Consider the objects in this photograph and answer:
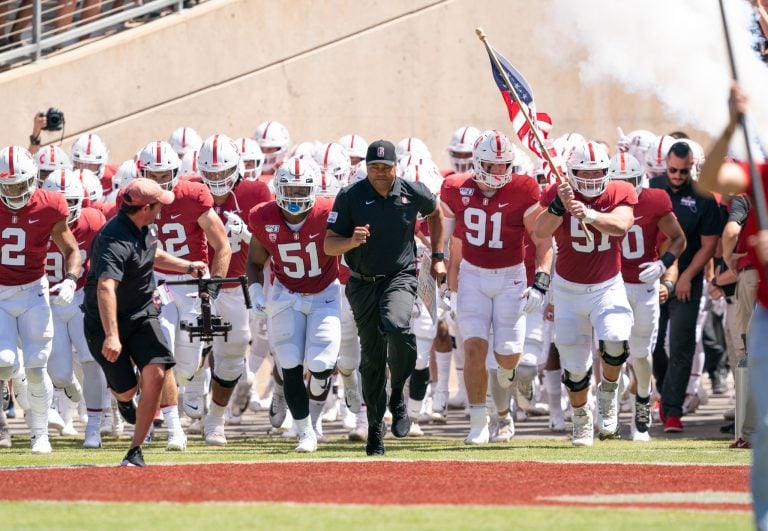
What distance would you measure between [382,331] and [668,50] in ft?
21.0

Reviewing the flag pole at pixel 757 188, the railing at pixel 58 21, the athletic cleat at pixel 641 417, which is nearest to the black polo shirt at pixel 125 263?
the athletic cleat at pixel 641 417

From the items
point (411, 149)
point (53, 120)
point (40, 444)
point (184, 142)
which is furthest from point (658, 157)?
point (40, 444)

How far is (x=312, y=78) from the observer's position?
18.1 metres

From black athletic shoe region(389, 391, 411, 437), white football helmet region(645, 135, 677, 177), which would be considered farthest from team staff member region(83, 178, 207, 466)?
white football helmet region(645, 135, 677, 177)

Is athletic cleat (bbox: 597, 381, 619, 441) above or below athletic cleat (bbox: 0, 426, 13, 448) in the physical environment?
above

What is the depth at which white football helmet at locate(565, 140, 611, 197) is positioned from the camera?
11578mm

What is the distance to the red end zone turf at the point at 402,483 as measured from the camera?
810 centimetres

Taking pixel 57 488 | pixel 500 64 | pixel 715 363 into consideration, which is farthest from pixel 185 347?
pixel 715 363

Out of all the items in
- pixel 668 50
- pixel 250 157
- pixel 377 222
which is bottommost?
pixel 377 222

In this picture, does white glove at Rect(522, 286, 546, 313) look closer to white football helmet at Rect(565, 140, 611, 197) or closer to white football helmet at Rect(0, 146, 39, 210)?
white football helmet at Rect(565, 140, 611, 197)

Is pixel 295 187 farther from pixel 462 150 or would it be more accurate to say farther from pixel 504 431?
pixel 462 150

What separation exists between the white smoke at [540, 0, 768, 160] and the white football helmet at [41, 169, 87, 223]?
5.22m

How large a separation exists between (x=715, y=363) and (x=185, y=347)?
6389mm

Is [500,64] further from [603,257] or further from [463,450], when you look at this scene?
[463,450]
